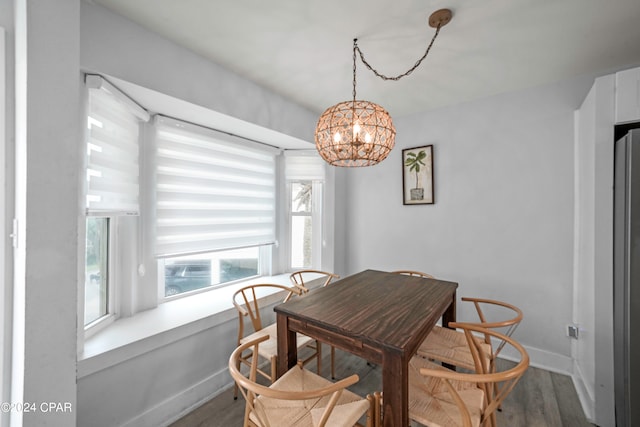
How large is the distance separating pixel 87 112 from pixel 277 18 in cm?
119

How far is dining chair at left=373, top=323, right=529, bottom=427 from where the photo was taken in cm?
97

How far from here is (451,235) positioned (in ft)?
8.68

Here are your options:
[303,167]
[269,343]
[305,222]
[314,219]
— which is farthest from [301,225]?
[269,343]

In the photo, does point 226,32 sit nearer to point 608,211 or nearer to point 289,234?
point 289,234

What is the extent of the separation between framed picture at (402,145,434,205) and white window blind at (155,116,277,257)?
1.53 metres

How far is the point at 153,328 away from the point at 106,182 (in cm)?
97

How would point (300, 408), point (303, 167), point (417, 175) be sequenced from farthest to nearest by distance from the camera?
point (303, 167) → point (417, 175) → point (300, 408)

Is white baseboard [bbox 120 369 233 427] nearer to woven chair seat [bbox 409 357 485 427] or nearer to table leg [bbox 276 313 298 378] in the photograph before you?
table leg [bbox 276 313 298 378]

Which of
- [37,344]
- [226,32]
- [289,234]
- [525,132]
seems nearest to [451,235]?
[525,132]

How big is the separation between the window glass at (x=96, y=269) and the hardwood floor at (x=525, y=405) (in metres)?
0.91

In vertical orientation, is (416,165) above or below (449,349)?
above

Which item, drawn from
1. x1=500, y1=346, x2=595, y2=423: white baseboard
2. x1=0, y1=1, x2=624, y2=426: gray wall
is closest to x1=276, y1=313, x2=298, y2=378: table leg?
x1=0, y1=1, x2=624, y2=426: gray wall

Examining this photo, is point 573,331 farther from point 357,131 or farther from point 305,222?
point 305,222

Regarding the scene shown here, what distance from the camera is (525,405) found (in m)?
1.80
